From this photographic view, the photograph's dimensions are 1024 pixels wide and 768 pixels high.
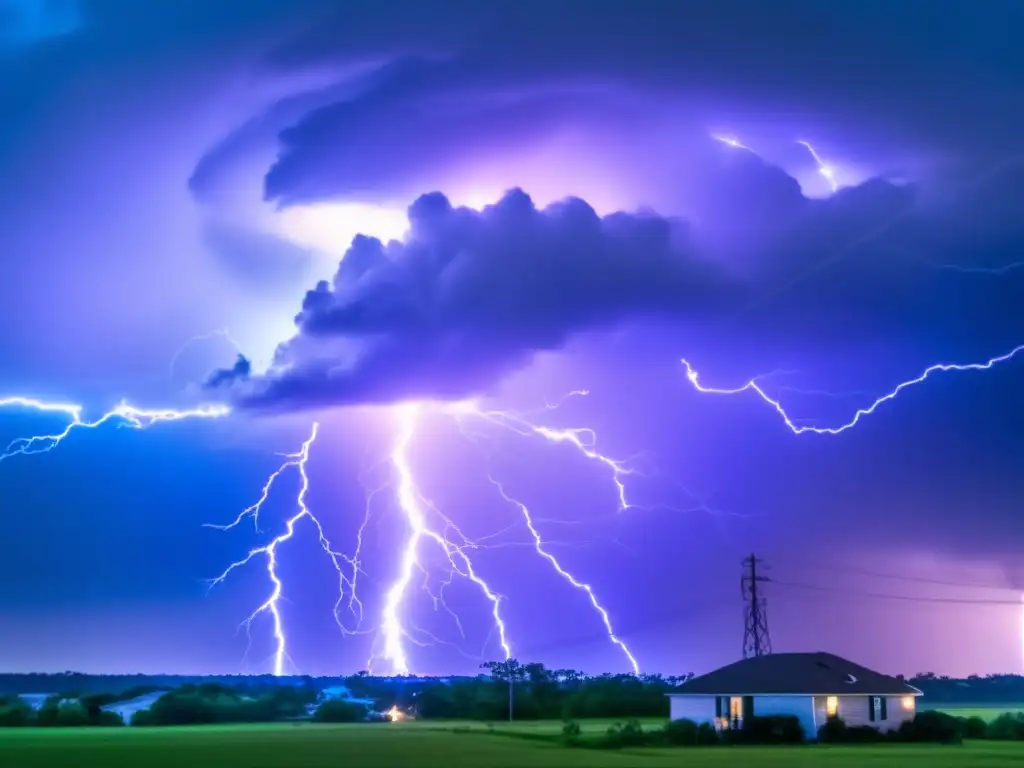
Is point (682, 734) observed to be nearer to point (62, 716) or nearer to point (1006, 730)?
point (1006, 730)

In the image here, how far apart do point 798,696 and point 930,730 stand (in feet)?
17.0

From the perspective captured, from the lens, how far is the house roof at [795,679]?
46969mm

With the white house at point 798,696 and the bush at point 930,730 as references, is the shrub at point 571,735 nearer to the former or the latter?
the white house at point 798,696

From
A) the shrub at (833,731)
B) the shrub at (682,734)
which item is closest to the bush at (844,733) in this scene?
the shrub at (833,731)

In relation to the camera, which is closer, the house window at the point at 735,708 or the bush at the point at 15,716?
the house window at the point at 735,708

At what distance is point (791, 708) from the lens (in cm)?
4647

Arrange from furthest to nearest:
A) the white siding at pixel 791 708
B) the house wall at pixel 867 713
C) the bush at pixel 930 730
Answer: the house wall at pixel 867 713 < the white siding at pixel 791 708 < the bush at pixel 930 730

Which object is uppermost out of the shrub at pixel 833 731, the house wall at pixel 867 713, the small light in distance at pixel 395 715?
the house wall at pixel 867 713

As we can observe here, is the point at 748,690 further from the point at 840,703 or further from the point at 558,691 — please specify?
the point at 558,691

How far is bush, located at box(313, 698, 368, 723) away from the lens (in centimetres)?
7894

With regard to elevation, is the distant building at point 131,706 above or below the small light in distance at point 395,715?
above

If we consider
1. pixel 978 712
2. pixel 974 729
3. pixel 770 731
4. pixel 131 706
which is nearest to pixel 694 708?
pixel 770 731

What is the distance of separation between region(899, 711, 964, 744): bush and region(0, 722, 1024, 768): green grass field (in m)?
1.29

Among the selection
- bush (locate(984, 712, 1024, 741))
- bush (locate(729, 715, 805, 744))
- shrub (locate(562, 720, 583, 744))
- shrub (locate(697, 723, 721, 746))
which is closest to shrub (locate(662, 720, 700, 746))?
shrub (locate(697, 723, 721, 746))
